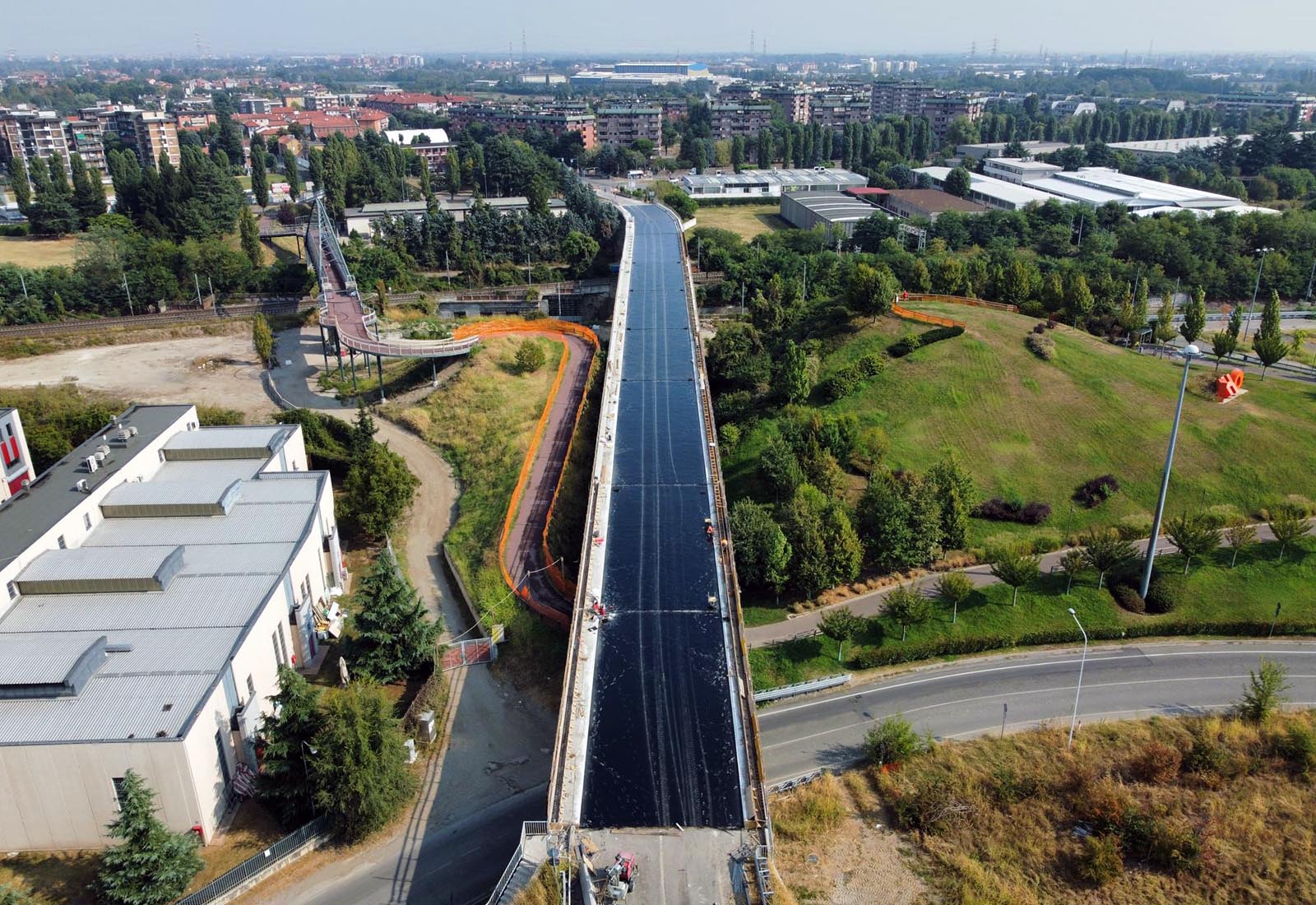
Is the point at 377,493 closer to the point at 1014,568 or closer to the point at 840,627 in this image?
the point at 840,627

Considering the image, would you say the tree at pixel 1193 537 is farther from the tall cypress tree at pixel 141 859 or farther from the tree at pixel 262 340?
the tree at pixel 262 340

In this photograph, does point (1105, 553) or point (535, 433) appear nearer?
point (1105, 553)

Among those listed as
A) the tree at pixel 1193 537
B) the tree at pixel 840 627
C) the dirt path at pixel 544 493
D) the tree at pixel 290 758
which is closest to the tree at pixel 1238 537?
the tree at pixel 1193 537

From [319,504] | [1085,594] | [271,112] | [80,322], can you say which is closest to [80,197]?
[80,322]

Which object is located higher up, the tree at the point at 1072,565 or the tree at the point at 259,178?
the tree at the point at 259,178

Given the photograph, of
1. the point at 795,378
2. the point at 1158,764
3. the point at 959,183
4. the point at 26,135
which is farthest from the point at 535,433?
the point at 26,135

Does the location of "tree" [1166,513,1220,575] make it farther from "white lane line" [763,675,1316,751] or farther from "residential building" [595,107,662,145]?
"residential building" [595,107,662,145]
